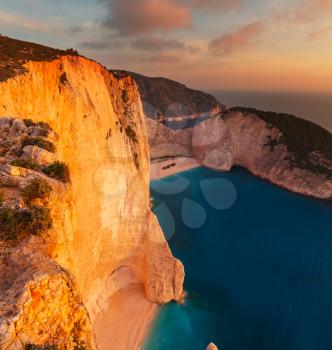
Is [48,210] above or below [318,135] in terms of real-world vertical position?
above

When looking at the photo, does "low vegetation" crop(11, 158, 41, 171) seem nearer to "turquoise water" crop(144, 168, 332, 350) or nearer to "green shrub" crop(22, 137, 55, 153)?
"green shrub" crop(22, 137, 55, 153)

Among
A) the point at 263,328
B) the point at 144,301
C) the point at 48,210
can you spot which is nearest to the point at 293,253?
the point at 263,328

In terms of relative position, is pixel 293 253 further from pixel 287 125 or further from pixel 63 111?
pixel 287 125

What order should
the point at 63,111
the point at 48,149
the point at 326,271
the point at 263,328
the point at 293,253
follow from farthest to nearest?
1. the point at 293,253
2. the point at 326,271
3. the point at 263,328
4. the point at 63,111
5. the point at 48,149

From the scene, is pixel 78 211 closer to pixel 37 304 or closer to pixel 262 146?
pixel 37 304

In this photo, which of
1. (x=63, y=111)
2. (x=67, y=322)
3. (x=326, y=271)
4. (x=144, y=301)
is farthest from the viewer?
(x=326, y=271)

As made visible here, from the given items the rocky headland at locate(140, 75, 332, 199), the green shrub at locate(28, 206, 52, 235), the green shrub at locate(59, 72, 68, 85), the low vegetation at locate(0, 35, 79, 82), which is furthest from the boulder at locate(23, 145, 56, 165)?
the rocky headland at locate(140, 75, 332, 199)

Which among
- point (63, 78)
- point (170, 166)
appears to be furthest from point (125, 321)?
point (170, 166)
